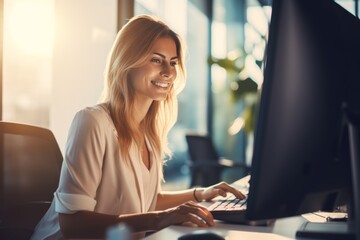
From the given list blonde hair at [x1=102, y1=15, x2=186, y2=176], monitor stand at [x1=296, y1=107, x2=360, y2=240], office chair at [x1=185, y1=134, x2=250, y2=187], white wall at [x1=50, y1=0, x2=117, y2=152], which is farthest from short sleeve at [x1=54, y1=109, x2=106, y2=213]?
office chair at [x1=185, y1=134, x2=250, y2=187]

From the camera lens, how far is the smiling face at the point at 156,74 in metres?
1.66

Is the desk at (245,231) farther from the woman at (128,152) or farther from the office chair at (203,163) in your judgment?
the office chair at (203,163)

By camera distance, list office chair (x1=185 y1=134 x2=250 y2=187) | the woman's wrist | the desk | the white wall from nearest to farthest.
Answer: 1. the desk
2. the woman's wrist
3. the white wall
4. office chair (x1=185 y1=134 x2=250 y2=187)

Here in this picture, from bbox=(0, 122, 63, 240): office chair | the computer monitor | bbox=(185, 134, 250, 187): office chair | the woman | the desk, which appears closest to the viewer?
the computer monitor

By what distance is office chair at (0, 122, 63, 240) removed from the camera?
1.47m

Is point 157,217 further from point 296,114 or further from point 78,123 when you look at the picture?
point 296,114

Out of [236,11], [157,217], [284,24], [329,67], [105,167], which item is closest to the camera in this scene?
[284,24]

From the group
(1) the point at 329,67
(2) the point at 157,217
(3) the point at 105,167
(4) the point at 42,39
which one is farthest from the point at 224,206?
(4) the point at 42,39

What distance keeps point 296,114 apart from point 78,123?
0.77m

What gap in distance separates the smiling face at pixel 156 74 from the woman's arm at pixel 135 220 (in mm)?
490

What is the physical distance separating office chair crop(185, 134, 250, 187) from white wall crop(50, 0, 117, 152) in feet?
6.38

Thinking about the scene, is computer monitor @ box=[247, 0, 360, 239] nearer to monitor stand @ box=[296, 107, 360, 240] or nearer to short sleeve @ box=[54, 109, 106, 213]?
monitor stand @ box=[296, 107, 360, 240]

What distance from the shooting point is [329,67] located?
98 centimetres

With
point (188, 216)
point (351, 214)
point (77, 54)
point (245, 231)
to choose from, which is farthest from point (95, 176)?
point (77, 54)
